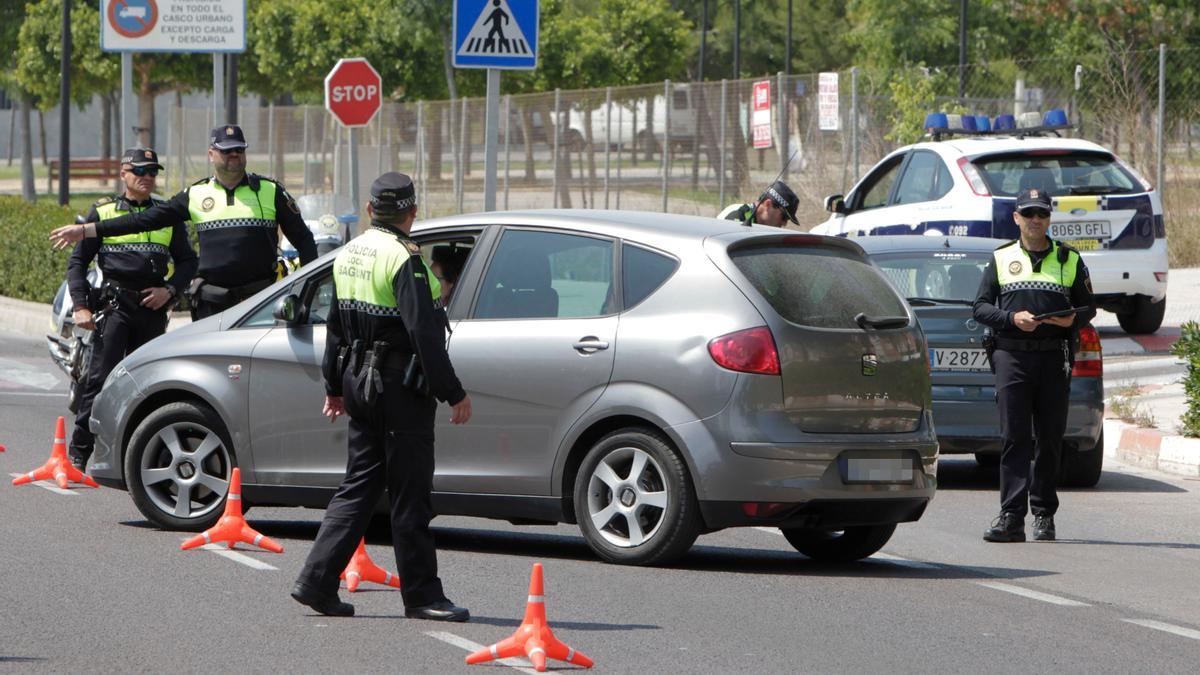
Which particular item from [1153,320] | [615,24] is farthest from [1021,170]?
[615,24]

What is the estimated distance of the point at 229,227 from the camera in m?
10.3

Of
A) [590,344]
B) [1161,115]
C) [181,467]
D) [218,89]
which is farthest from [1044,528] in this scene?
[218,89]

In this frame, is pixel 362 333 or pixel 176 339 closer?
pixel 362 333

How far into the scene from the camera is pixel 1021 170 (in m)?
16.3

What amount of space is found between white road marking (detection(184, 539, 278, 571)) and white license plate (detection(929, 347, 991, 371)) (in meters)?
4.23

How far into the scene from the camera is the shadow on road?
1152cm

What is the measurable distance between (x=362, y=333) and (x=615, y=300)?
1.62m

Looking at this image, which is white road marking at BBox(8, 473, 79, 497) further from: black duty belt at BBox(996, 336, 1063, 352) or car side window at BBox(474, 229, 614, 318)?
black duty belt at BBox(996, 336, 1063, 352)

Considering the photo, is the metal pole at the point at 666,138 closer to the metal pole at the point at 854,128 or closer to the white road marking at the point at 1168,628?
the metal pole at the point at 854,128

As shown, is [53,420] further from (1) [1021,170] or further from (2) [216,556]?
(1) [1021,170]

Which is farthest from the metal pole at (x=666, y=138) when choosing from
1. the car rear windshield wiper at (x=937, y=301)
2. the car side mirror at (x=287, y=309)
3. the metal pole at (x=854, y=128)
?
the car side mirror at (x=287, y=309)

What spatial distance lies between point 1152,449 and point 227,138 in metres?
6.16

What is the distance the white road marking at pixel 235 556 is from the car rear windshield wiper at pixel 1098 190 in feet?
31.9

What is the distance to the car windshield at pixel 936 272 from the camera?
37.6 ft
